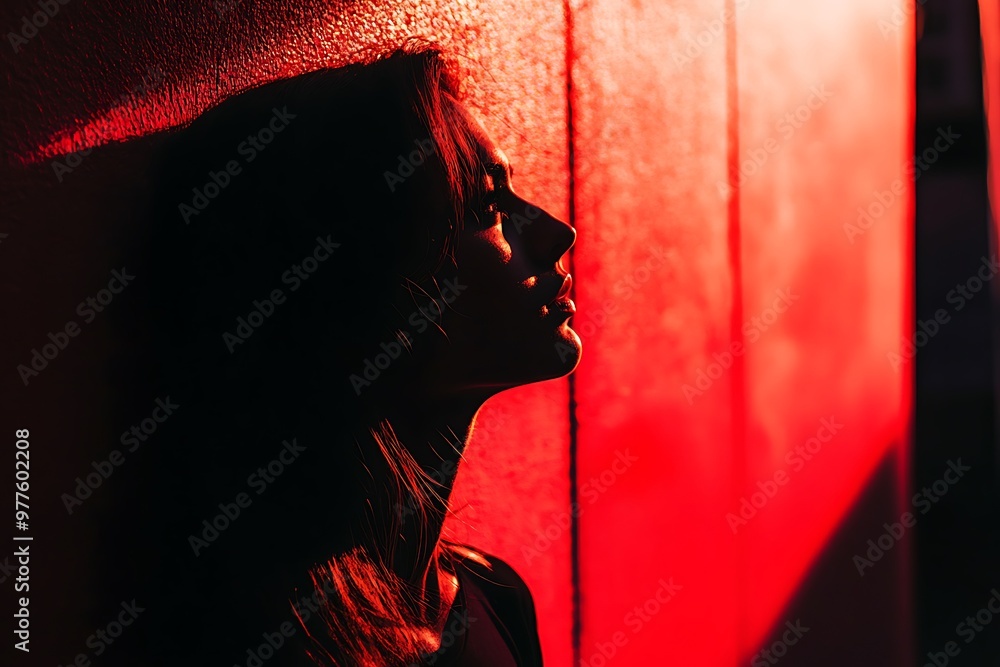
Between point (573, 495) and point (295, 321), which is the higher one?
point (295, 321)

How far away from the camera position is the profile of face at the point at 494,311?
0.99m

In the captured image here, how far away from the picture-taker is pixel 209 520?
87 cm

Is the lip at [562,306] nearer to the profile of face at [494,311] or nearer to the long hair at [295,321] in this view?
the profile of face at [494,311]

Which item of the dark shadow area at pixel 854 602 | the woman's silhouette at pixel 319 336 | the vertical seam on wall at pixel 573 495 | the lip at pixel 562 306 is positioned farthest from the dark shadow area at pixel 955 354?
the woman's silhouette at pixel 319 336

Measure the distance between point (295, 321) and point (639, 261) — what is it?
1.05 meters

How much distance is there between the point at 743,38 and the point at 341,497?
62.9 inches

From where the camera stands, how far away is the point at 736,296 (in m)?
1.99

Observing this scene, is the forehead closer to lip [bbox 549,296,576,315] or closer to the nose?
the nose

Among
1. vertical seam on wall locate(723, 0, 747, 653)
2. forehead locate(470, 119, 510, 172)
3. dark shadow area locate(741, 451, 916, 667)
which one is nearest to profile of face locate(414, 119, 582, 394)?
forehead locate(470, 119, 510, 172)

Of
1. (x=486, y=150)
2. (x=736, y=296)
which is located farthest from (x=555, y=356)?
(x=736, y=296)

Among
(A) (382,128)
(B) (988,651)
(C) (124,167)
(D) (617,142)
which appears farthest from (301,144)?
(B) (988,651)

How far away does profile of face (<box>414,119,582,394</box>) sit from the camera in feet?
3.24

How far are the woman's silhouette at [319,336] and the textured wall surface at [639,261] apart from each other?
0.28 feet

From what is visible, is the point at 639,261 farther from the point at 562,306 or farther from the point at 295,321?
the point at 295,321
